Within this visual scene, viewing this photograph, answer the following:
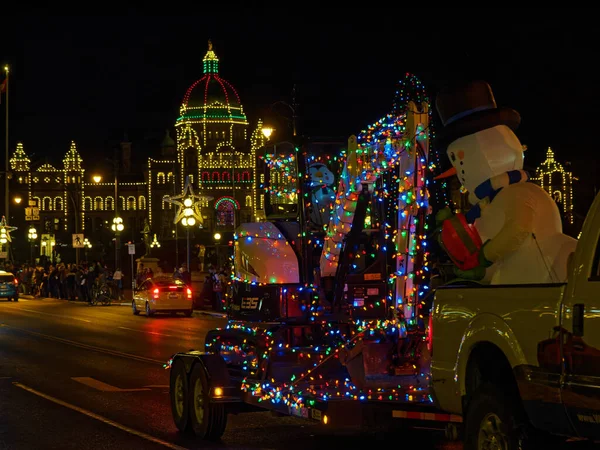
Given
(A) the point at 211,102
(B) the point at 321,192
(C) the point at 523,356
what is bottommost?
(C) the point at 523,356

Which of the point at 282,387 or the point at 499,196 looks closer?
the point at 499,196

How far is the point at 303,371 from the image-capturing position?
1134 centimetres

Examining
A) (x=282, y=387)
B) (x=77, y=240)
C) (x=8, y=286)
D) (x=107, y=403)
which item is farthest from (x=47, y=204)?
(x=282, y=387)

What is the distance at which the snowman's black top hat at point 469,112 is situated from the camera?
8953mm

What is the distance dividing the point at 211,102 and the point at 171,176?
12.7 meters

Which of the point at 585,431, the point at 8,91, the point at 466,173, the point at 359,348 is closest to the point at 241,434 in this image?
the point at 359,348

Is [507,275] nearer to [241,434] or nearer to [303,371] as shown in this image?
[303,371]

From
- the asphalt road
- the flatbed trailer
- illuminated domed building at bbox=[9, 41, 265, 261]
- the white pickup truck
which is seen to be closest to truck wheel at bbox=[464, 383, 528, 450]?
the white pickup truck

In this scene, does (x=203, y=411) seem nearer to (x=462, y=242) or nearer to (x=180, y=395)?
(x=180, y=395)

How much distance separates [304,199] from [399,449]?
139 inches

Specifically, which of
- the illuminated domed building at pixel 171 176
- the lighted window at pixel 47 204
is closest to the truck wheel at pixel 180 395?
the illuminated domed building at pixel 171 176

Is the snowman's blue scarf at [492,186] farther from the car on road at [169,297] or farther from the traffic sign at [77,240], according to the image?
the traffic sign at [77,240]

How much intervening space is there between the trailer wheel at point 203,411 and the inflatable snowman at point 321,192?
99.3 inches

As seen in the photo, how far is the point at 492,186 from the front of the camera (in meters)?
8.72
